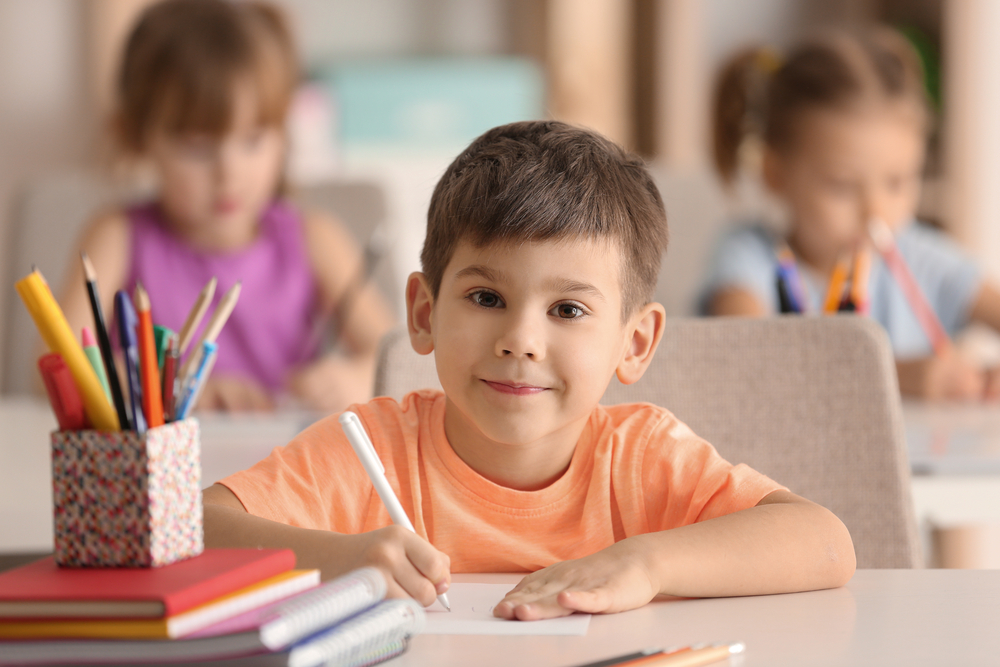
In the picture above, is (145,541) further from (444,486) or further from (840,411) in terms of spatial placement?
(840,411)

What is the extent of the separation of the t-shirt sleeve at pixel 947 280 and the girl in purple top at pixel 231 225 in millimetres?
916

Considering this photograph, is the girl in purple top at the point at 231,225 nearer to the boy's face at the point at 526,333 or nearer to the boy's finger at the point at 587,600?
the boy's face at the point at 526,333

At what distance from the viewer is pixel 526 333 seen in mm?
665

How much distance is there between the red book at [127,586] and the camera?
439mm

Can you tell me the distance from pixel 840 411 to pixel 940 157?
6.76 ft

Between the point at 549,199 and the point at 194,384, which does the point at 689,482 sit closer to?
the point at 549,199

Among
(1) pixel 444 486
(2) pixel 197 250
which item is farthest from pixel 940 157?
(1) pixel 444 486

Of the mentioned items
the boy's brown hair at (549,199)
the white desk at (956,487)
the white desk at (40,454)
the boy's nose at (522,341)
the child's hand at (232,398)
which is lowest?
the white desk at (956,487)

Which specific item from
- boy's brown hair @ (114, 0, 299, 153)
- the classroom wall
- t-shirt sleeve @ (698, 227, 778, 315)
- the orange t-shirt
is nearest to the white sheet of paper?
the orange t-shirt

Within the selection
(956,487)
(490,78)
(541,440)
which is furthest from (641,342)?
(490,78)

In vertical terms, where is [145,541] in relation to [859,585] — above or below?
above

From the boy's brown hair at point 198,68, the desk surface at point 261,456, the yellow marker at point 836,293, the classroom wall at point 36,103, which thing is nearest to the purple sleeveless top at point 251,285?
the boy's brown hair at point 198,68

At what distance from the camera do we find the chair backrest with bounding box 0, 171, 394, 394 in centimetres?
177

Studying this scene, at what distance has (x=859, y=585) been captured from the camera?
64cm
